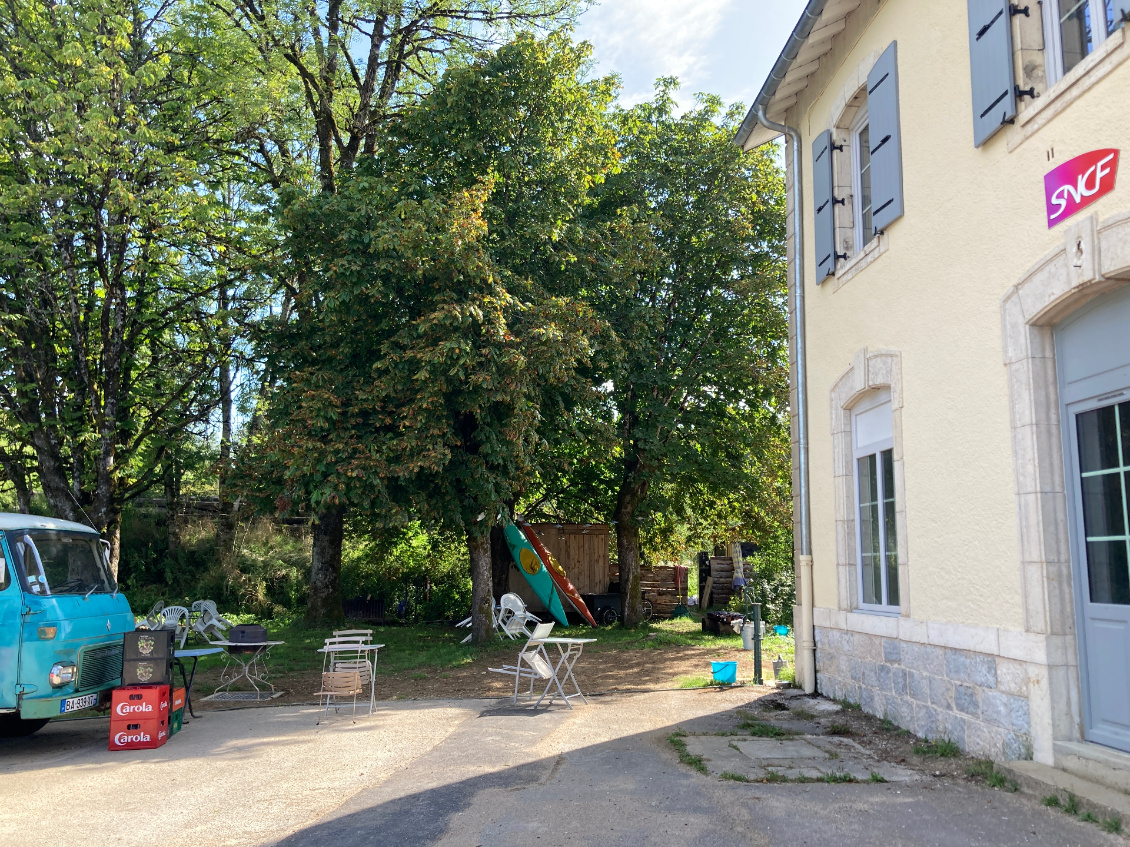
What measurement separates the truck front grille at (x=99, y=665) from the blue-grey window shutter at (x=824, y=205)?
801 centimetres

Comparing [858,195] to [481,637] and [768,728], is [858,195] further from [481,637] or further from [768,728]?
[481,637]

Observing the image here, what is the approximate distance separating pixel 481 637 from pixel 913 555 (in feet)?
30.7

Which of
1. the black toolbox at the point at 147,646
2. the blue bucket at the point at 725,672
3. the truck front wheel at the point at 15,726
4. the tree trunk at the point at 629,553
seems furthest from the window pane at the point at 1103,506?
the tree trunk at the point at 629,553

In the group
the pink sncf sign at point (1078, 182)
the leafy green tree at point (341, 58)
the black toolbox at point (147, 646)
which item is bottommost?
the black toolbox at point (147, 646)

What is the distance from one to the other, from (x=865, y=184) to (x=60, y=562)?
Result: 8.70m

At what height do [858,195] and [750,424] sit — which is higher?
[858,195]

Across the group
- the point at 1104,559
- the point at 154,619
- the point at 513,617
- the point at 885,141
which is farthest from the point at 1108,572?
the point at 154,619

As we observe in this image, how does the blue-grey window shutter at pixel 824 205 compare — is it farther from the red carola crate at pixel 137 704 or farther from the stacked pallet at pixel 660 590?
the stacked pallet at pixel 660 590

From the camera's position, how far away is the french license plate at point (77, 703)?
7164 millimetres

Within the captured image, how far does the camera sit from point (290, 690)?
1095 cm

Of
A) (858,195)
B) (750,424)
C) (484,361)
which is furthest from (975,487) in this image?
(750,424)

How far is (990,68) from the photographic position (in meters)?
5.80

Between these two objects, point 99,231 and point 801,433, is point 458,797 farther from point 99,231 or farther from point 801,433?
point 99,231

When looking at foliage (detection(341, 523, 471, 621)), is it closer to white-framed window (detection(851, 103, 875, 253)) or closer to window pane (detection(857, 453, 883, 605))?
window pane (detection(857, 453, 883, 605))
